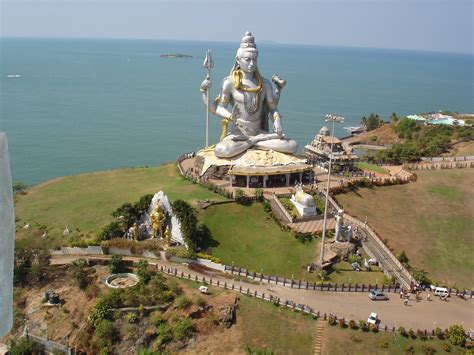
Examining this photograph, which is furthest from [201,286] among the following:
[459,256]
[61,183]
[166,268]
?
[61,183]

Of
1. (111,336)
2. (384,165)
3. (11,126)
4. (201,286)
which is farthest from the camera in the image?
(11,126)

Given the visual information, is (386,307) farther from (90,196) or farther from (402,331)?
(90,196)

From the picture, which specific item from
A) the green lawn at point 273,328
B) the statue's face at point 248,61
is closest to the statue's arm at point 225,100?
the statue's face at point 248,61

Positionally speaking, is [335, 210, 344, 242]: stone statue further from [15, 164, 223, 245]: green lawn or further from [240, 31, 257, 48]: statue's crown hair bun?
[240, 31, 257, 48]: statue's crown hair bun

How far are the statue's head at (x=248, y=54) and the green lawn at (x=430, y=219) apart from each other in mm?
12180

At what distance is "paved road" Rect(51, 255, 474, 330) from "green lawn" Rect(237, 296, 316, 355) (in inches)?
49.7

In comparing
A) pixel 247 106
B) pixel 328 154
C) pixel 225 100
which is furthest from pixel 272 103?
pixel 328 154

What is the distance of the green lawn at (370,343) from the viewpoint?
2290 cm

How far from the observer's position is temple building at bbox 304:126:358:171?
140 ft

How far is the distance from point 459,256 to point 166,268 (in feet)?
62.7

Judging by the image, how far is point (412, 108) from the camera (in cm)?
11706

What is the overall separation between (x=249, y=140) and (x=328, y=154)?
9211mm

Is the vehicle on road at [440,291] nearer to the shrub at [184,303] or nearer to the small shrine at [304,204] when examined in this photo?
the small shrine at [304,204]

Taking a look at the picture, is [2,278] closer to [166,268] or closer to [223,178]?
[166,268]
